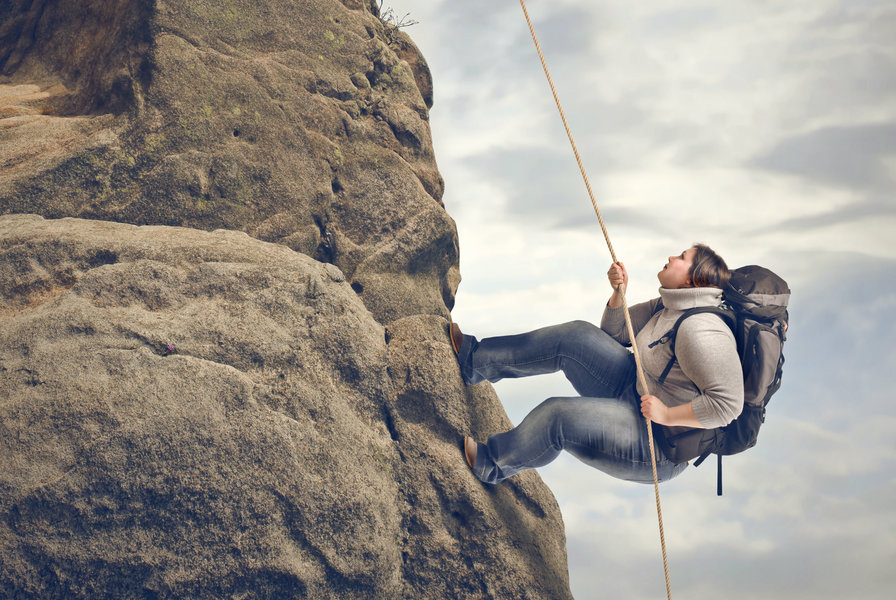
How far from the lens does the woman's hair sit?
187 inches

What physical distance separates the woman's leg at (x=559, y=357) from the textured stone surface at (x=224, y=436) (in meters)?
0.23

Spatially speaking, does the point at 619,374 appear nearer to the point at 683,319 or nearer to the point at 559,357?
the point at 559,357

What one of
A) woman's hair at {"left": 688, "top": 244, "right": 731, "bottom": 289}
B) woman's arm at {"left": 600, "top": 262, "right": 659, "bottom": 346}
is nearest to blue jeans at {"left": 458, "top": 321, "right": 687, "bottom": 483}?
woman's arm at {"left": 600, "top": 262, "right": 659, "bottom": 346}

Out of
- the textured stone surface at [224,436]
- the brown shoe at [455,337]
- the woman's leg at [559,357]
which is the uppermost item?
the brown shoe at [455,337]

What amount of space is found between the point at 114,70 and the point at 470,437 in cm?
424

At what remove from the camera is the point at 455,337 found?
5496mm

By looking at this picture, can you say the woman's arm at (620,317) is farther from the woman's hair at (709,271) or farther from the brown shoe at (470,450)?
the brown shoe at (470,450)

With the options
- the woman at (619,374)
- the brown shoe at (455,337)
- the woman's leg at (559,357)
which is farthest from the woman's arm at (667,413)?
the brown shoe at (455,337)

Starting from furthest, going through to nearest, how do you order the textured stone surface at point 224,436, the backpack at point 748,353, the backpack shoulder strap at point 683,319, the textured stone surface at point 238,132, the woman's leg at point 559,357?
the textured stone surface at point 238,132
the woman's leg at point 559,357
the backpack shoulder strap at point 683,319
the backpack at point 748,353
the textured stone surface at point 224,436

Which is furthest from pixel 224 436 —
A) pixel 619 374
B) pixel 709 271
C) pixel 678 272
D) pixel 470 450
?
pixel 709 271

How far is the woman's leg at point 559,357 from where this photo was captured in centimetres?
514

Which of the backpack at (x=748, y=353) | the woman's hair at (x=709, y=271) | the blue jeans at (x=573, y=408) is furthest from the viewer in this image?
the blue jeans at (x=573, y=408)

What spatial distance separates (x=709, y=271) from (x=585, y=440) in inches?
57.7

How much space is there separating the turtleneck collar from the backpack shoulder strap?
0.16ft
